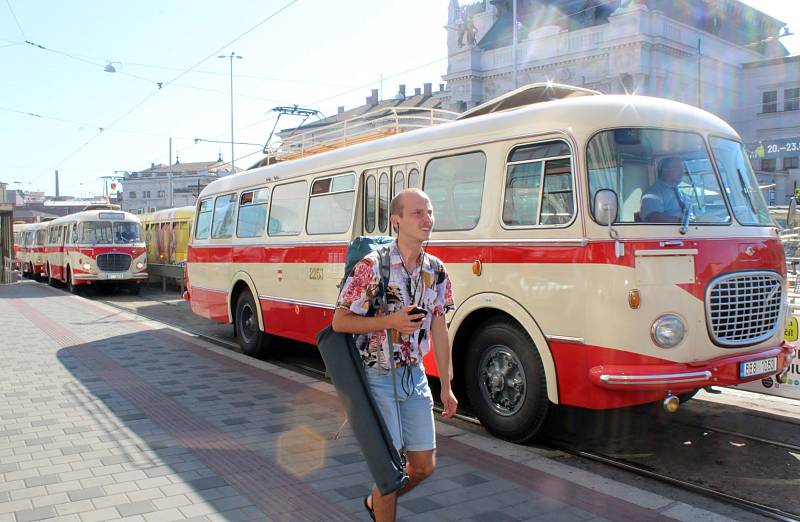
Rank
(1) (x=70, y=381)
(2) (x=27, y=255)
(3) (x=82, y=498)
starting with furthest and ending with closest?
(2) (x=27, y=255) → (1) (x=70, y=381) → (3) (x=82, y=498)

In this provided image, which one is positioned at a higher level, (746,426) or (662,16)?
(662,16)

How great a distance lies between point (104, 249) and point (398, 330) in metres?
23.3

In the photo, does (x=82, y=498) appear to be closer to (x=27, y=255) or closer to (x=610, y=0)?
(x=27, y=255)

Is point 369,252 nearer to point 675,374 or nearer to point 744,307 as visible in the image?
point 675,374

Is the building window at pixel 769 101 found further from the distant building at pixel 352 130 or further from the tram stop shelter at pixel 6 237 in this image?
the distant building at pixel 352 130

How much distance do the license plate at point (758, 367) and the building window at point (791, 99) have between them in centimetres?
5656

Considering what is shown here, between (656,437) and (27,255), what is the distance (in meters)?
35.6

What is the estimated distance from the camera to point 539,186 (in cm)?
617

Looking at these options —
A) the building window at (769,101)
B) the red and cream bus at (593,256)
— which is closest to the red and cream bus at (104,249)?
the red and cream bus at (593,256)

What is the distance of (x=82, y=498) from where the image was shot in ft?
15.9

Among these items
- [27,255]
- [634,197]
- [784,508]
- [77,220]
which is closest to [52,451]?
[634,197]

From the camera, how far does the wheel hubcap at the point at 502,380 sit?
6.26 m

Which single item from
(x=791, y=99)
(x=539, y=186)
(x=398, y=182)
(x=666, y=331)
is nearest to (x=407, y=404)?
(x=666, y=331)

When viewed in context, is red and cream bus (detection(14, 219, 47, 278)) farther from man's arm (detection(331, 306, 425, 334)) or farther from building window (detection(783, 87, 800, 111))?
building window (detection(783, 87, 800, 111))
